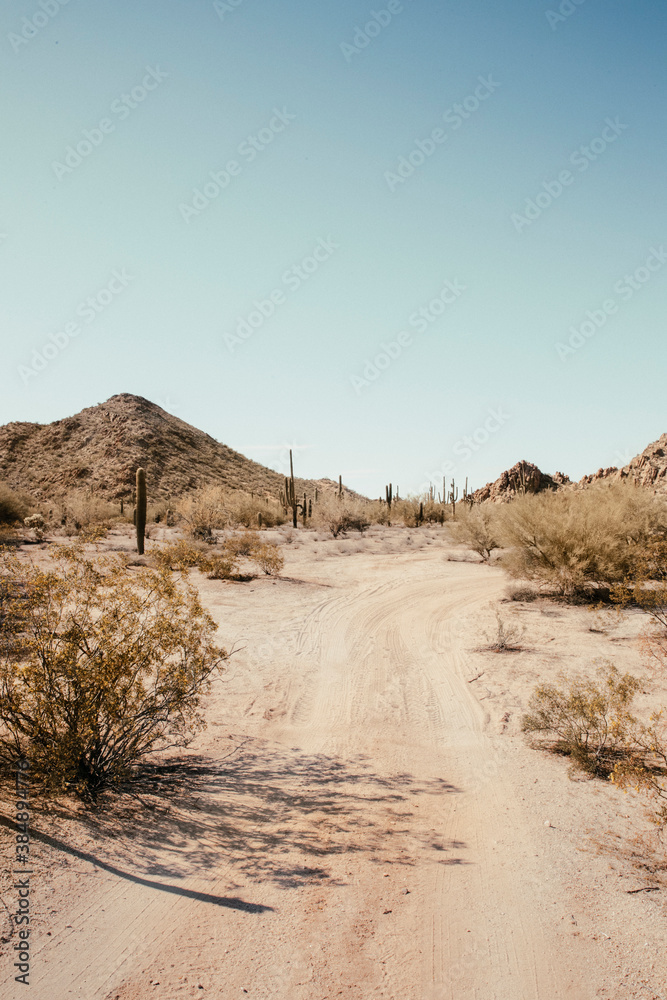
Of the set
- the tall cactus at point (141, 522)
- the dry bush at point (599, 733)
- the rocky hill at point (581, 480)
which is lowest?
the dry bush at point (599, 733)

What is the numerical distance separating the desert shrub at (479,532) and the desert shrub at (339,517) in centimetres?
887

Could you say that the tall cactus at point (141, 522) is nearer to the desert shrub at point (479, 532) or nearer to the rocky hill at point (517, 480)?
the desert shrub at point (479, 532)

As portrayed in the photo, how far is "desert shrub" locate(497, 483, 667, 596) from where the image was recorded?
13406 millimetres

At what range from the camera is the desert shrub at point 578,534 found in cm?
1341

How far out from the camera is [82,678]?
4.73m

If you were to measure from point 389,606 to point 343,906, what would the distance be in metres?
10.4

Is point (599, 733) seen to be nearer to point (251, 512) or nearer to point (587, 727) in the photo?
point (587, 727)

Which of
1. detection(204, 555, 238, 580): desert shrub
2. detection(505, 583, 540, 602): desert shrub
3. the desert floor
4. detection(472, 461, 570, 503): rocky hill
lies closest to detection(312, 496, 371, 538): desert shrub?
detection(204, 555, 238, 580): desert shrub

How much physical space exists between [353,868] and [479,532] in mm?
19989

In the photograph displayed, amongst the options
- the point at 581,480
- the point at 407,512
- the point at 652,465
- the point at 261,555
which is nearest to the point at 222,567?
the point at 261,555

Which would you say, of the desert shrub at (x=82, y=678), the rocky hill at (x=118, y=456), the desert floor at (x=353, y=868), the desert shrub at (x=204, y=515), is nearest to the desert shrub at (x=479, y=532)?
the desert shrub at (x=204, y=515)

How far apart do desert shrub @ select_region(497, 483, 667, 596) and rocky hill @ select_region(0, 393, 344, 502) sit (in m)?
39.5

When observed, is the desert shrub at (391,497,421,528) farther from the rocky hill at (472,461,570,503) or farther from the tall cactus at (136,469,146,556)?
the rocky hill at (472,461,570,503)

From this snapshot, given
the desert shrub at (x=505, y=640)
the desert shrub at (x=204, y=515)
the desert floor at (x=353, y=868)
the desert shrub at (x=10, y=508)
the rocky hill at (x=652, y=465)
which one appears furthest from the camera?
the rocky hill at (x=652, y=465)
